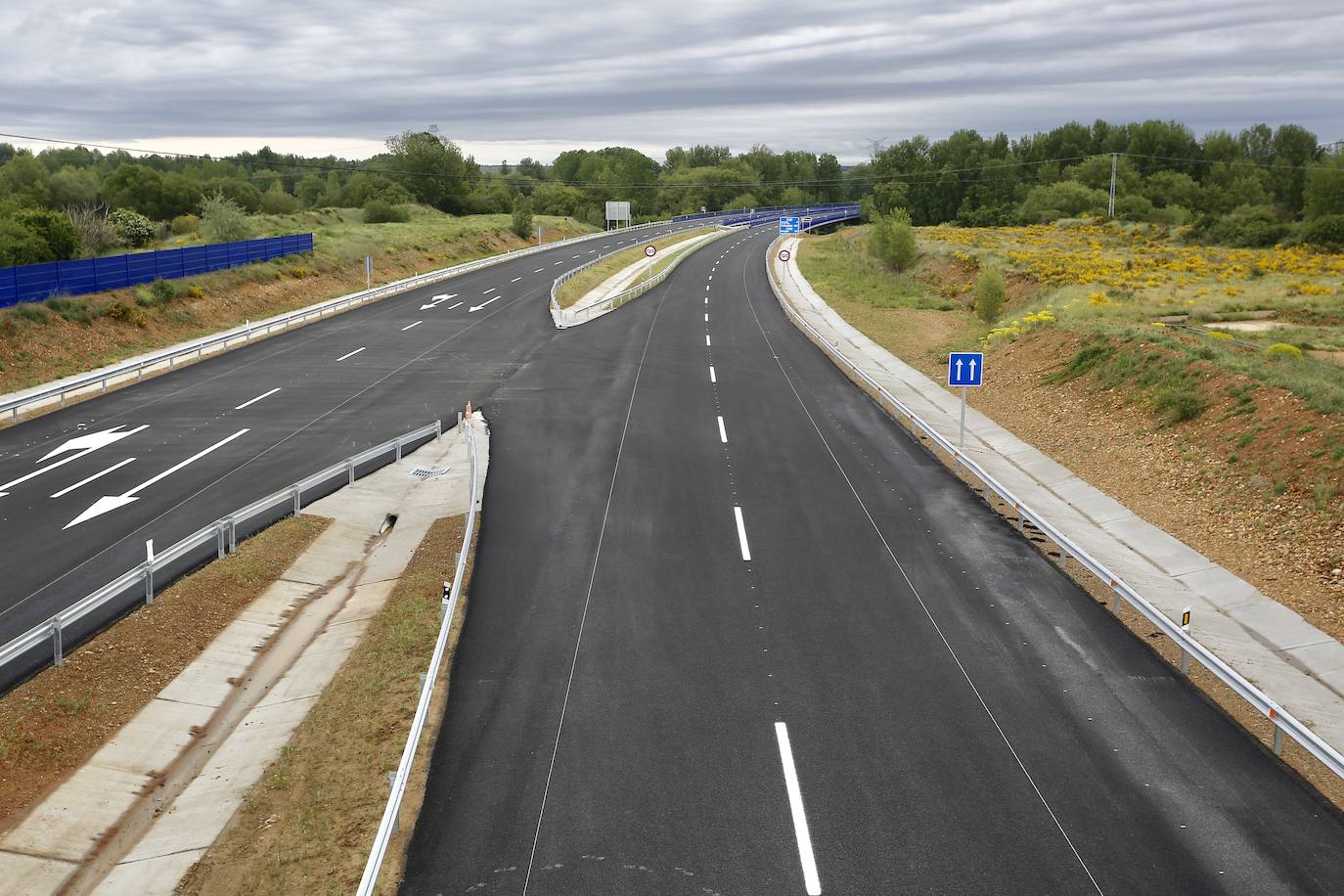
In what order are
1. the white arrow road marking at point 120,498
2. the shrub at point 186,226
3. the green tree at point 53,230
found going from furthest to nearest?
the shrub at point 186,226, the green tree at point 53,230, the white arrow road marking at point 120,498

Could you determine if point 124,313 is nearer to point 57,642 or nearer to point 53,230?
point 53,230

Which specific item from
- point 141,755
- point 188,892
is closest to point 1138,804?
point 188,892

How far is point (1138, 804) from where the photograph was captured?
406 inches

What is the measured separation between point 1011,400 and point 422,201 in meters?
101


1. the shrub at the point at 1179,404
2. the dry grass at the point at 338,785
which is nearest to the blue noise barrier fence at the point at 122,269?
the dry grass at the point at 338,785

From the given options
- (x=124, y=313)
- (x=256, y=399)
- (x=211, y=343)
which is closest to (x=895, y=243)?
(x=211, y=343)

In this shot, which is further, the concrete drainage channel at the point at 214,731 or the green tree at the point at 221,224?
the green tree at the point at 221,224

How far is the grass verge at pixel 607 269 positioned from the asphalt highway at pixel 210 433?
790cm

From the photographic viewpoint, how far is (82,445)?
86.1ft

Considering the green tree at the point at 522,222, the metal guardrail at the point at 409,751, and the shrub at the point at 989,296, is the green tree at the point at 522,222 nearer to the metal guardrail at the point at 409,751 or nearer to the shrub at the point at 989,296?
the shrub at the point at 989,296

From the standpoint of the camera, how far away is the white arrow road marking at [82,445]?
23.3 meters

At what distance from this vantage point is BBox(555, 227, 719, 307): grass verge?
57219 mm

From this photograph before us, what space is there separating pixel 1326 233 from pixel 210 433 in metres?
82.4

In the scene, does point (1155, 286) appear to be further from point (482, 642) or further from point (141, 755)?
point (141, 755)
